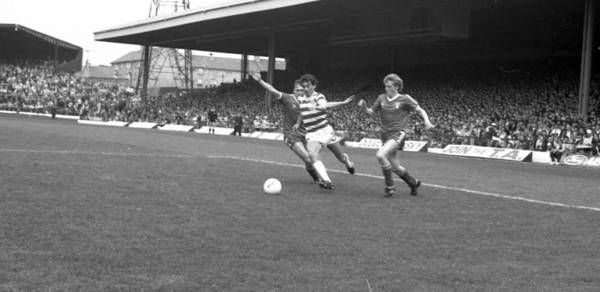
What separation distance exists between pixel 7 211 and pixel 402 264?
4.29 m

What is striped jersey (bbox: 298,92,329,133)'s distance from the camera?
12273 millimetres

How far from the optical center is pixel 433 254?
6.73 m

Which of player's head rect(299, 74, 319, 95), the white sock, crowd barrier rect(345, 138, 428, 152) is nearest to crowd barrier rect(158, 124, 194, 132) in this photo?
crowd barrier rect(345, 138, 428, 152)

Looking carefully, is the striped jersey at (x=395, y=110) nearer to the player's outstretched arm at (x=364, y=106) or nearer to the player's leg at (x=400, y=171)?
the player's outstretched arm at (x=364, y=106)

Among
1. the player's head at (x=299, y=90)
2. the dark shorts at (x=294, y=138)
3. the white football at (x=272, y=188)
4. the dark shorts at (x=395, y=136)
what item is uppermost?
the player's head at (x=299, y=90)

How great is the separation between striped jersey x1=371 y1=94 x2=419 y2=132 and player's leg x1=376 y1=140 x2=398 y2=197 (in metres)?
0.29

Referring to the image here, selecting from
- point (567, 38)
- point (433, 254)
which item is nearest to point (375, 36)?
point (567, 38)

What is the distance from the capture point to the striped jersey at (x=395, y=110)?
37.8 feet

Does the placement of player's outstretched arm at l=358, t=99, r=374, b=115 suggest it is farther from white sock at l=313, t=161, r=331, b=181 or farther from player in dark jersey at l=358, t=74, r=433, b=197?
white sock at l=313, t=161, r=331, b=181

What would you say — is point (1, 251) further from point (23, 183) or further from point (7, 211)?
point (23, 183)

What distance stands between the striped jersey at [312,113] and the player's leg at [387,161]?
4.49 ft

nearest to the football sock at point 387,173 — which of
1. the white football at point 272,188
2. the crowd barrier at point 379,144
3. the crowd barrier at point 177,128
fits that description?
the white football at point 272,188

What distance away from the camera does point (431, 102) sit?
148ft

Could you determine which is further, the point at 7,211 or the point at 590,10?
the point at 590,10
